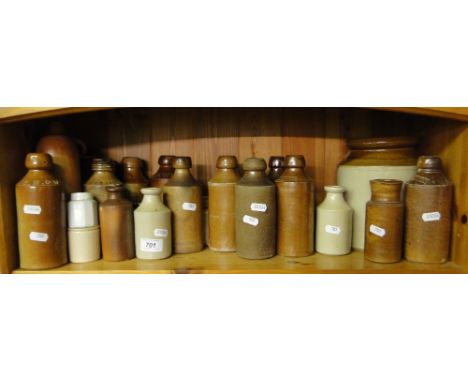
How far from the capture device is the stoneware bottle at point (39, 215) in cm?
91

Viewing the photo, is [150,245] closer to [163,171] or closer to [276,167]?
[163,171]

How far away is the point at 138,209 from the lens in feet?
3.25

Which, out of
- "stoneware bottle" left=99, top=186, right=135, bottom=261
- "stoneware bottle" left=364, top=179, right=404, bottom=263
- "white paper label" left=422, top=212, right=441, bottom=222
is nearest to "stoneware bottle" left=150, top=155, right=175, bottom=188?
"stoneware bottle" left=99, top=186, right=135, bottom=261

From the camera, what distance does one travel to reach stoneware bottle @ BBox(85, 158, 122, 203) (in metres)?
1.04

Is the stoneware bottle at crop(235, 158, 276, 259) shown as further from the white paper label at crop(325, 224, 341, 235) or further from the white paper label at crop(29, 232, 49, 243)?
the white paper label at crop(29, 232, 49, 243)

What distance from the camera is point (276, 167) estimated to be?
1117mm

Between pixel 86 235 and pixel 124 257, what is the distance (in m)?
0.12

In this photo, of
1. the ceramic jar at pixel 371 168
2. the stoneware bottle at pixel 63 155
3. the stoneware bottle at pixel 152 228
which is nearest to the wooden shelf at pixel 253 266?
the stoneware bottle at pixel 152 228

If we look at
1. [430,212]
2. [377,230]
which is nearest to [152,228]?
[377,230]

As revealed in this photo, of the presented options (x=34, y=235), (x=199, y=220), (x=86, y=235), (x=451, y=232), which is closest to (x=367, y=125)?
(x=451, y=232)

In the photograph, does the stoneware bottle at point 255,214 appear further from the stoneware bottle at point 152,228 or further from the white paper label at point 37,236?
the white paper label at point 37,236

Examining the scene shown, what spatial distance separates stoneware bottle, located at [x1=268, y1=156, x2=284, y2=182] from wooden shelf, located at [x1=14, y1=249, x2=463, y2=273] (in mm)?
256

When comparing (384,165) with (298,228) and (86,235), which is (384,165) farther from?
(86,235)

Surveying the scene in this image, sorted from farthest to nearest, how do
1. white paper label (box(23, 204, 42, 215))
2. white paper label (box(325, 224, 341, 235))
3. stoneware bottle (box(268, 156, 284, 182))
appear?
stoneware bottle (box(268, 156, 284, 182)), white paper label (box(325, 224, 341, 235)), white paper label (box(23, 204, 42, 215))
